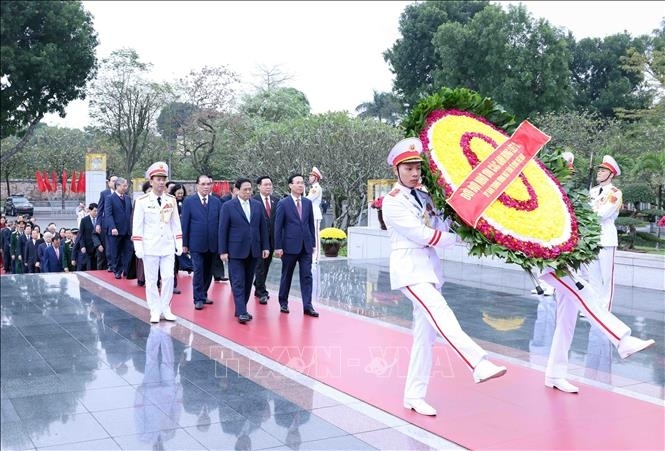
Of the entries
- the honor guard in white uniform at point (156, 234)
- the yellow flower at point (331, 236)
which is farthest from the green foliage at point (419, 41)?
the honor guard in white uniform at point (156, 234)

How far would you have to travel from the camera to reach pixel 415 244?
4523mm

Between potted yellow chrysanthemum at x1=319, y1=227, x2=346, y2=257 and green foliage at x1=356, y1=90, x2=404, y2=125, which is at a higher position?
green foliage at x1=356, y1=90, x2=404, y2=125

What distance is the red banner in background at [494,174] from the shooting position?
4.35 m

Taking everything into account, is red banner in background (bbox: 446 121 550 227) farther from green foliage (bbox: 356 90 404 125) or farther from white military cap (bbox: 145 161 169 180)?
green foliage (bbox: 356 90 404 125)

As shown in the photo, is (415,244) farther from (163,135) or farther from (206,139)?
(163,135)

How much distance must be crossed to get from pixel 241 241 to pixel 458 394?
347 cm

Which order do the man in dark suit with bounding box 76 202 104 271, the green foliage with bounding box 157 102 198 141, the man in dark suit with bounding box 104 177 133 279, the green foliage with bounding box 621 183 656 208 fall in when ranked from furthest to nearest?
1. the green foliage with bounding box 157 102 198 141
2. the green foliage with bounding box 621 183 656 208
3. the man in dark suit with bounding box 76 202 104 271
4. the man in dark suit with bounding box 104 177 133 279

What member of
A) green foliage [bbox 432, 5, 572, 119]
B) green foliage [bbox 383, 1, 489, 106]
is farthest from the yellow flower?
green foliage [bbox 383, 1, 489, 106]

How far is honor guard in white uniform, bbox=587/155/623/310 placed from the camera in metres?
7.52

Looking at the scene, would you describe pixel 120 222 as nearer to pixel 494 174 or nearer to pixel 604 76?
pixel 494 174

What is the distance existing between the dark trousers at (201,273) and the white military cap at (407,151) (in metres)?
4.83

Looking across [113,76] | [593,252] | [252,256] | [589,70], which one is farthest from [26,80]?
[589,70]

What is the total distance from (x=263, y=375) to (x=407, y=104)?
112 feet

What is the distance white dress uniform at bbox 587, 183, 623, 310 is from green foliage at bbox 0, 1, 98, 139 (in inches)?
609
